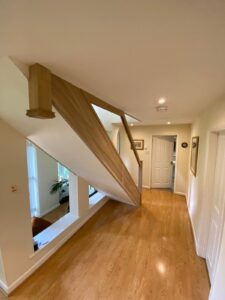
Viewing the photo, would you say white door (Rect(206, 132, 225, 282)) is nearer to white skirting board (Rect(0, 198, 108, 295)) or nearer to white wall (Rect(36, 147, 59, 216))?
white skirting board (Rect(0, 198, 108, 295))

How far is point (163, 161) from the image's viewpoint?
5.56 meters

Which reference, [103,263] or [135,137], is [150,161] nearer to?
[135,137]

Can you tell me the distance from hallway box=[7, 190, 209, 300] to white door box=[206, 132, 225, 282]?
0.27 m

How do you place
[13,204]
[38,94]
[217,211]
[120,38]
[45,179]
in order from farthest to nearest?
[45,179] → [217,211] → [13,204] → [38,94] → [120,38]

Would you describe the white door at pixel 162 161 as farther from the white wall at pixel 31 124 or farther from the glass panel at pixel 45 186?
the white wall at pixel 31 124

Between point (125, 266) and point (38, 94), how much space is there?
2448 mm

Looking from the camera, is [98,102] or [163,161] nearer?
[98,102]

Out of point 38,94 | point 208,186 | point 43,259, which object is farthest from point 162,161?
point 38,94

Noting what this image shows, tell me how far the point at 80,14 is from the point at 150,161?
519 centimetres

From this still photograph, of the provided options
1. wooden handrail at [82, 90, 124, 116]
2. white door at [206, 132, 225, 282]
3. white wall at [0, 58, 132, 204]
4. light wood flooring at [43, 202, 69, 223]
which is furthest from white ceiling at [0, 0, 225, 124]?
light wood flooring at [43, 202, 69, 223]

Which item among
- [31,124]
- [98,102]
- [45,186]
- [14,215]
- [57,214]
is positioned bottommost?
[57,214]

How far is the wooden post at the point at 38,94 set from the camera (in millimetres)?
1053

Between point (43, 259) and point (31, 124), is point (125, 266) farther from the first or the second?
point (31, 124)

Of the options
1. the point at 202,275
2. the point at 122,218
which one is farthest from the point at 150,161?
the point at 202,275
